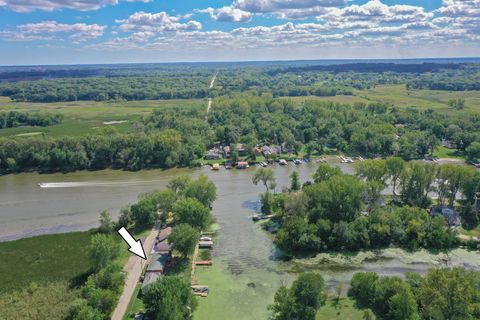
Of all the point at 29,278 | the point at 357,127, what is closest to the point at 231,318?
the point at 29,278

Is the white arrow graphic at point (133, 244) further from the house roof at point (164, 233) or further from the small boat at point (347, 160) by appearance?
the small boat at point (347, 160)

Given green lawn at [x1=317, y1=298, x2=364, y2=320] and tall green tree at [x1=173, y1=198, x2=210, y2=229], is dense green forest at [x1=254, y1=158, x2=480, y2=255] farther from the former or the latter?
green lawn at [x1=317, y1=298, x2=364, y2=320]

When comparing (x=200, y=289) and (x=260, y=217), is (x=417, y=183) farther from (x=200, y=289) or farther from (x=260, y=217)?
(x=200, y=289)

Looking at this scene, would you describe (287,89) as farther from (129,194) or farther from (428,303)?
(428,303)

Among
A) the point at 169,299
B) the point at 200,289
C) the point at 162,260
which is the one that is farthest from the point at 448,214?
the point at 169,299

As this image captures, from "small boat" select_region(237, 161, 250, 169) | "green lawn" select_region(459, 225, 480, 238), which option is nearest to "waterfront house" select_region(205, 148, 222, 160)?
"small boat" select_region(237, 161, 250, 169)

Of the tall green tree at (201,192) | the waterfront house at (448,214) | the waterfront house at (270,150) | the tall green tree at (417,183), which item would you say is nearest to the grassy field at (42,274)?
the tall green tree at (201,192)
